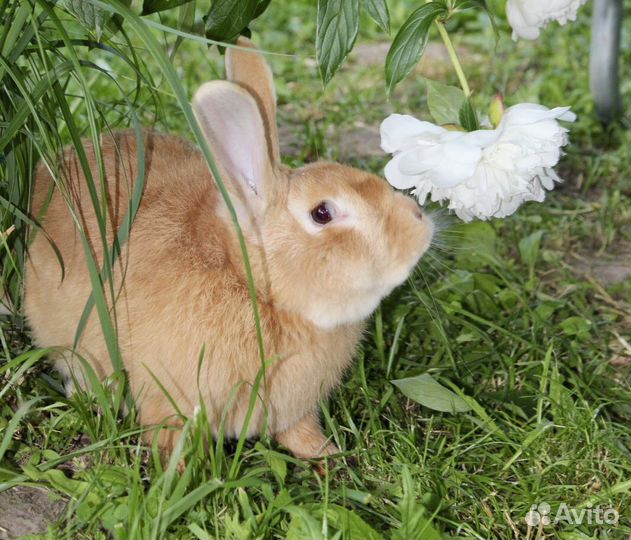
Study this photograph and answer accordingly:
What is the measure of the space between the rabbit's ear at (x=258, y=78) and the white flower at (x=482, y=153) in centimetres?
28

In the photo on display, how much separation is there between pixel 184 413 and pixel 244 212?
1.50ft

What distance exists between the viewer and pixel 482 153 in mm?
1728

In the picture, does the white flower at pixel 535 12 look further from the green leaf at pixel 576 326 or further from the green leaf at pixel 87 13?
the green leaf at pixel 576 326

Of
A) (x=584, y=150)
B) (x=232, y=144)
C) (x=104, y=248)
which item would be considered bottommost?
(x=584, y=150)

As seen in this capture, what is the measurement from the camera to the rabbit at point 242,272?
1954 millimetres

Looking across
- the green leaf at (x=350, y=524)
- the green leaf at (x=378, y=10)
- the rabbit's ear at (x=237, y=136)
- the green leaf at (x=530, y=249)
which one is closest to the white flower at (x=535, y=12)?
the green leaf at (x=378, y=10)

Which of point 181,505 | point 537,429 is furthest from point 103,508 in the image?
point 537,429

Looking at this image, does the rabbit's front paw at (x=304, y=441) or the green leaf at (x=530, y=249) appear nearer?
the rabbit's front paw at (x=304, y=441)

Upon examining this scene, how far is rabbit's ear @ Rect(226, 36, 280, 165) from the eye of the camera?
1.97 metres

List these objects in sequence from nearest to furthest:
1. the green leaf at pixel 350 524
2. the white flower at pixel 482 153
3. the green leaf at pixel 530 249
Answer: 1. the white flower at pixel 482 153
2. the green leaf at pixel 350 524
3. the green leaf at pixel 530 249

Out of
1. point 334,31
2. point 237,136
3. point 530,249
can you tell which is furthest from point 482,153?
point 530,249

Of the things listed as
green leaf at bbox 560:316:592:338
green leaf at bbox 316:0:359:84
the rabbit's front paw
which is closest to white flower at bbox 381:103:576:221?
green leaf at bbox 316:0:359:84

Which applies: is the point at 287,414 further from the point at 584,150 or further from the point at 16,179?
the point at 584,150

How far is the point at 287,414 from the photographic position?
215 cm
